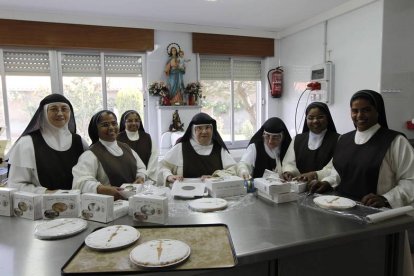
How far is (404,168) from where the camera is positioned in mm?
1696

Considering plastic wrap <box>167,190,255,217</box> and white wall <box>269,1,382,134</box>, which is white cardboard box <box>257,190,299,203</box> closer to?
plastic wrap <box>167,190,255,217</box>

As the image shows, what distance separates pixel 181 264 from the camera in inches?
38.1

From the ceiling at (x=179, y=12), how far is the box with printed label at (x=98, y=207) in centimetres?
284

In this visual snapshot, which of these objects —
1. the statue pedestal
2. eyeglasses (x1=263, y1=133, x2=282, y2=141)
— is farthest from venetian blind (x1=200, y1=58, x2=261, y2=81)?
eyeglasses (x1=263, y1=133, x2=282, y2=141)

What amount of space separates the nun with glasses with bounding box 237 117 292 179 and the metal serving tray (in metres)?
1.26

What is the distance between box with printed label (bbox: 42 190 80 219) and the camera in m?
1.35

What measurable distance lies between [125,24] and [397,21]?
3427 mm

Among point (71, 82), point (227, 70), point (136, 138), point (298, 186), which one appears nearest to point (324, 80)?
point (227, 70)

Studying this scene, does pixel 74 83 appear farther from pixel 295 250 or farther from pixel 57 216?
pixel 295 250

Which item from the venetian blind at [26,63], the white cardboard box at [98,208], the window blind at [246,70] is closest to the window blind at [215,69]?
the window blind at [246,70]

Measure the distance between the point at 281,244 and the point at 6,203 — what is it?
127 centimetres

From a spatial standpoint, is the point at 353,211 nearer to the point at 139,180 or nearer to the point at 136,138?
the point at 139,180

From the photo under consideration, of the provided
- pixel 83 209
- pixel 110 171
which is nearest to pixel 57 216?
pixel 83 209

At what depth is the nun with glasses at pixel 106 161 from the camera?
1832mm
